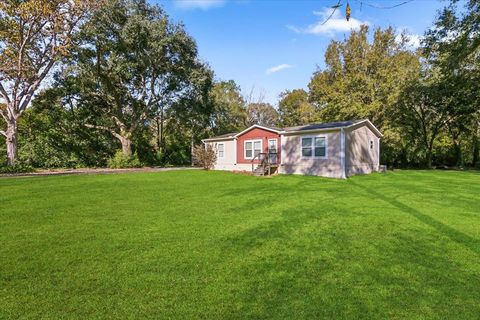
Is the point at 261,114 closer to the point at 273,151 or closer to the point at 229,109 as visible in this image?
the point at 229,109

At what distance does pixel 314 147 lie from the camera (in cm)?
1583

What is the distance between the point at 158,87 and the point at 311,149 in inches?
565

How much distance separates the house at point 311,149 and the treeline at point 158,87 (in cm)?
623

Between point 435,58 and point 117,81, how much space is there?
79.3 feet

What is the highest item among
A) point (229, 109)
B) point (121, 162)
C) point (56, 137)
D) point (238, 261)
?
point (229, 109)

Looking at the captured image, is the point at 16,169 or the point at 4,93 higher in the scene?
the point at 4,93

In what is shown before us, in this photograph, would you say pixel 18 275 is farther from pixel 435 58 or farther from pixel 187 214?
pixel 435 58

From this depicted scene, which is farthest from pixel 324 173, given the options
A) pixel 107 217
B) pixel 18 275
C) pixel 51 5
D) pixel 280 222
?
pixel 51 5

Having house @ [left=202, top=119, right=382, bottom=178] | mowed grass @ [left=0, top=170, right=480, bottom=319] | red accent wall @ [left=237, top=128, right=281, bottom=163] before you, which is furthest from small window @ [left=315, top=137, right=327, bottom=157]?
mowed grass @ [left=0, top=170, right=480, bottom=319]

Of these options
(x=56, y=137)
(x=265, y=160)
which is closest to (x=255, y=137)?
(x=265, y=160)

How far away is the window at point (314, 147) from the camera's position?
15484 mm

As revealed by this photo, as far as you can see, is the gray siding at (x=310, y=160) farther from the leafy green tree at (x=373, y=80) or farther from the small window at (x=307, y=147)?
the leafy green tree at (x=373, y=80)

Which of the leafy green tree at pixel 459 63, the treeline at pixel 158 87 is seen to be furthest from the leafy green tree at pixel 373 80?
the leafy green tree at pixel 459 63

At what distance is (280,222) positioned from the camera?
18.6 ft
